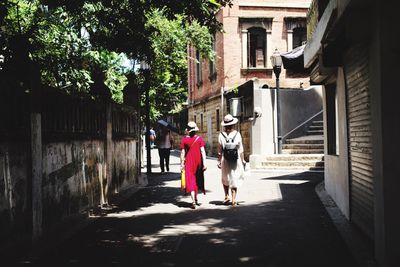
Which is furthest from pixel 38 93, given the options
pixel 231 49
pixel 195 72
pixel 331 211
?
pixel 195 72

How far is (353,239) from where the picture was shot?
6184 mm

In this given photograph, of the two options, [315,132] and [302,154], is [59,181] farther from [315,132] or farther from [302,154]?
[315,132]

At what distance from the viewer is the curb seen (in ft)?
17.0

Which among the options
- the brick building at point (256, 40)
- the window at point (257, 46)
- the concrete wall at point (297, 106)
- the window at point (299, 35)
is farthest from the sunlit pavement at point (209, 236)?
the window at point (299, 35)

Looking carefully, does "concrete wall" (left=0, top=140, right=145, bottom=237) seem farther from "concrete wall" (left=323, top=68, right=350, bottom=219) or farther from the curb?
"concrete wall" (left=323, top=68, right=350, bottom=219)

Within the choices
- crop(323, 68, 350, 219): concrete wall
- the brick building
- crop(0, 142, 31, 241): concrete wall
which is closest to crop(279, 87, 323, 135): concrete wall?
the brick building

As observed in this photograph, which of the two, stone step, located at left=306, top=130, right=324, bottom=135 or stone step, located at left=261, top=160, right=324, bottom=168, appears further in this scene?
stone step, located at left=306, top=130, right=324, bottom=135

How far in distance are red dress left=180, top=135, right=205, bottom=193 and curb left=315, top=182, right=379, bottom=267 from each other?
8.56 feet

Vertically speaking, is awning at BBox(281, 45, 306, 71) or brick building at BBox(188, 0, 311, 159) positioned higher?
brick building at BBox(188, 0, 311, 159)

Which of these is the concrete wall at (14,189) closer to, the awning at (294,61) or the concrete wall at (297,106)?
the awning at (294,61)

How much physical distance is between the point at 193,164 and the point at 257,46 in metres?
17.3

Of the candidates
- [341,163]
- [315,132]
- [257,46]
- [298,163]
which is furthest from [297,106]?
[341,163]

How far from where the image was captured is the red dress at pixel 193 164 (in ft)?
30.7

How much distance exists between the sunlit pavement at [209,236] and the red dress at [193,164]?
19.7 inches
